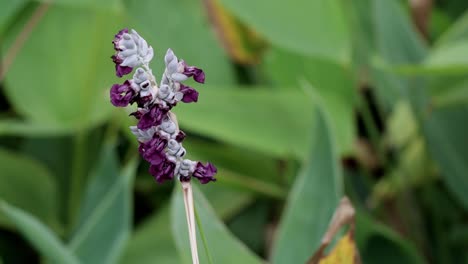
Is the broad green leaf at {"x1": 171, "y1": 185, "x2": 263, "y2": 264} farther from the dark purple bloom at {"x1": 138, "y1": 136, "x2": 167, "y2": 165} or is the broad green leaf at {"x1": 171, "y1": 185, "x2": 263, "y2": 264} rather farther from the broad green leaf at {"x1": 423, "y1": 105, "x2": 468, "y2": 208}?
the broad green leaf at {"x1": 423, "y1": 105, "x2": 468, "y2": 208}

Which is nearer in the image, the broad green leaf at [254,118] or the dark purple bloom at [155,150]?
the dark purple bloom at [155,150]

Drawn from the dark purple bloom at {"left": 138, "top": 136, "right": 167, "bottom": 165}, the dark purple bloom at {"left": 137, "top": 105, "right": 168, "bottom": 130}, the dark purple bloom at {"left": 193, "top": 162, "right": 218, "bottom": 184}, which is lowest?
the dark purple bloom at {"left": 193, "top": 162, "right": 218, "bottom": 184}

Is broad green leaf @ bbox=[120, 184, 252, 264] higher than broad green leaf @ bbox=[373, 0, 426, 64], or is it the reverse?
broad green leaf @ bbox=[373, 0, 426, 64]

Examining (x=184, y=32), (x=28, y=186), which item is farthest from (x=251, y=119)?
(x=28, y=186)

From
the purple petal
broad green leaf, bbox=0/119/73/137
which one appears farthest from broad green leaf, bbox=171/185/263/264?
broad green leaf, bbox=0/119/73/137

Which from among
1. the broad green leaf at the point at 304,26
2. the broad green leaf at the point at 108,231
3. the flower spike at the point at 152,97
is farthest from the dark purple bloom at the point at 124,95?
the broad green leaf at the point at 304,26

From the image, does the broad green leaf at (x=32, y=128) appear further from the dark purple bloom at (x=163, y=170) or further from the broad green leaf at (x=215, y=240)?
the dark purple bloom at (x=163, y=170)

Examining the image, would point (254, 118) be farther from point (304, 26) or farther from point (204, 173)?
point (204, 173)
